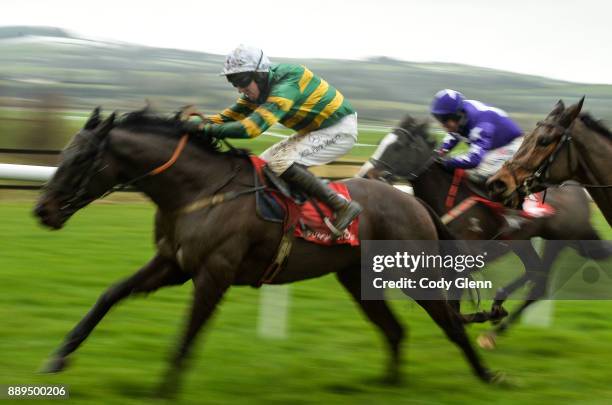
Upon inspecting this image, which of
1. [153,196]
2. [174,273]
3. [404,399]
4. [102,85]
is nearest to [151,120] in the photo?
[153,196]

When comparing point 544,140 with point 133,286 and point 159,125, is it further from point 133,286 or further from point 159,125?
point 133,286

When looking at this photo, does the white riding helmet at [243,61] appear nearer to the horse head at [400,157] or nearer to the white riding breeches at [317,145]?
the white riding breeches at [317,145]

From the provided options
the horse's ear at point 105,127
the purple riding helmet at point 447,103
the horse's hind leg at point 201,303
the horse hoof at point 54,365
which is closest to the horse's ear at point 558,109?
the purple riding helmet at point 447,103

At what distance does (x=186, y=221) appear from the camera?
4.77 metres

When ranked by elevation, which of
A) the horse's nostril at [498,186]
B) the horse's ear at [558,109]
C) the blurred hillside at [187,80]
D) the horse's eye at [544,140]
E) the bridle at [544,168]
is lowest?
the blurred hillside at [187,80]

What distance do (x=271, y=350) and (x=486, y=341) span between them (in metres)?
1.65

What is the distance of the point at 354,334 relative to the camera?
6.42 m

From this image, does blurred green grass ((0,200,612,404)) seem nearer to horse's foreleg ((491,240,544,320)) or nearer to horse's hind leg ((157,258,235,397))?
horse's hind leg ((157,258,235,397))

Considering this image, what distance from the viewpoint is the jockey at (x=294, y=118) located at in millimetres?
4887

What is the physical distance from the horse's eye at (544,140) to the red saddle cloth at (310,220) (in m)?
1.29

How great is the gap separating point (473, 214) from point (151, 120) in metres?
2.79

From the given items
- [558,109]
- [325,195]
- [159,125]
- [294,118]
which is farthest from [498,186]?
[159,125]

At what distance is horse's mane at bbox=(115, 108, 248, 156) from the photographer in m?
4.93

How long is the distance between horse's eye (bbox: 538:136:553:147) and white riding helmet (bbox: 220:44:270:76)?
1.84 m
